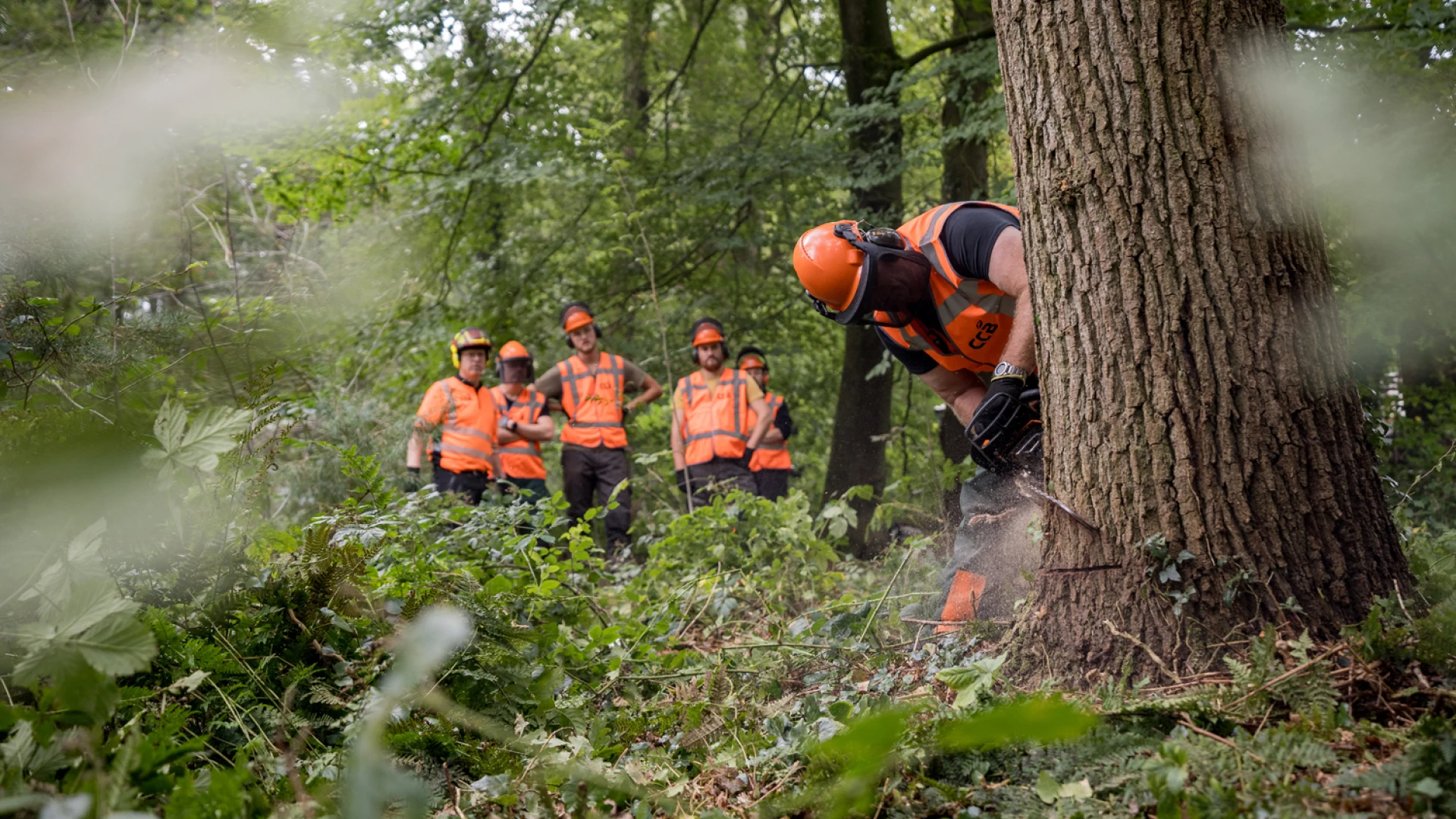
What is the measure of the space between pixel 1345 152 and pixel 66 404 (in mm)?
5390

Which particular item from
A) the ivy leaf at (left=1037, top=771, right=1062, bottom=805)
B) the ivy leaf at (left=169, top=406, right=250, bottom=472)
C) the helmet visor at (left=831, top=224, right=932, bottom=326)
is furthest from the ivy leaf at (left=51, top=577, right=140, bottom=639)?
the helmet visor at (left=831, top=224, right=932, bottom=326)

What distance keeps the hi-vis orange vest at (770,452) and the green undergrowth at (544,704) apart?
4680 millimetres

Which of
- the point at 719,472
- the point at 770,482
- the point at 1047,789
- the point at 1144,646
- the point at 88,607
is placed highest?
the point at 88,607

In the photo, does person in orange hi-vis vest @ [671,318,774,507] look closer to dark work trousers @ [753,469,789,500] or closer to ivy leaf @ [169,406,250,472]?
dark work trousers @ [753,469,789,500]

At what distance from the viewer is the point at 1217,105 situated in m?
2.41

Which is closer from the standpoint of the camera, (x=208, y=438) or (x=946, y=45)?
(x=208, y=438)

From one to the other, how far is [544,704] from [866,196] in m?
6.11

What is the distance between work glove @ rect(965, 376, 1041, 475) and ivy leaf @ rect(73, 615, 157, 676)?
2.51 m

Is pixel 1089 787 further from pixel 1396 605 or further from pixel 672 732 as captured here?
pixel 672 732

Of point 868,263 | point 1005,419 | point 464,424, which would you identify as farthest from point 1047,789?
point 464,424

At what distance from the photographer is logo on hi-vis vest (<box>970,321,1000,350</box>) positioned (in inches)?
144

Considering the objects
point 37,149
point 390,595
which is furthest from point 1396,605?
point 37,149

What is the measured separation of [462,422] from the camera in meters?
7.95

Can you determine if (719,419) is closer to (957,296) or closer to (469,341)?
(469,341)
